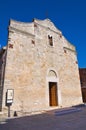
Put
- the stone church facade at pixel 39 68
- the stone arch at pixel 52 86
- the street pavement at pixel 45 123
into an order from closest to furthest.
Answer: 1. the street pavement at pixel 45 123
2. the stone church facade at pixel 39 68
3. the stone arch at pixel 52 86

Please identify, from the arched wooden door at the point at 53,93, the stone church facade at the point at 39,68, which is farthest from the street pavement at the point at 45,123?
the arched wooden door at the point at 53,93

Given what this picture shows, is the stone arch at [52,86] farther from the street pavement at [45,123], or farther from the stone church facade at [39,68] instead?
the street pavement at [45,123]

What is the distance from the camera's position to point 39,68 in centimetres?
1066

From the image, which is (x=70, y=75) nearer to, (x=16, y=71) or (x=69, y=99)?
(x=69, y=99)

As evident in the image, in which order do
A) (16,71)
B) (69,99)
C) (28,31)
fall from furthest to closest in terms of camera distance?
(69,99) → (28,31) → (16,71)

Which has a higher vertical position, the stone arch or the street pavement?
the stone arch

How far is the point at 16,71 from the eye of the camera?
9086mm

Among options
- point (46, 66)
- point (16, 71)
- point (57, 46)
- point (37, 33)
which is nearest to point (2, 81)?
point (16, 71)

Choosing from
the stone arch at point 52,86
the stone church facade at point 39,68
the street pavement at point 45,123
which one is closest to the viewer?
the street pavement at point 45,123

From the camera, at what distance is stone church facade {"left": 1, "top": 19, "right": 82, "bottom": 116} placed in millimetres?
8953

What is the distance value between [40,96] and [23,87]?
1705 mm

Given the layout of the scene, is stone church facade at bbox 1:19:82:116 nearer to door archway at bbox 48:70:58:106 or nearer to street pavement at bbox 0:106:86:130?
door archway at bbox 48:70:58:106

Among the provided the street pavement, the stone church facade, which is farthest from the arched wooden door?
the street pavement

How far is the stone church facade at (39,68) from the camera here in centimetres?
895
